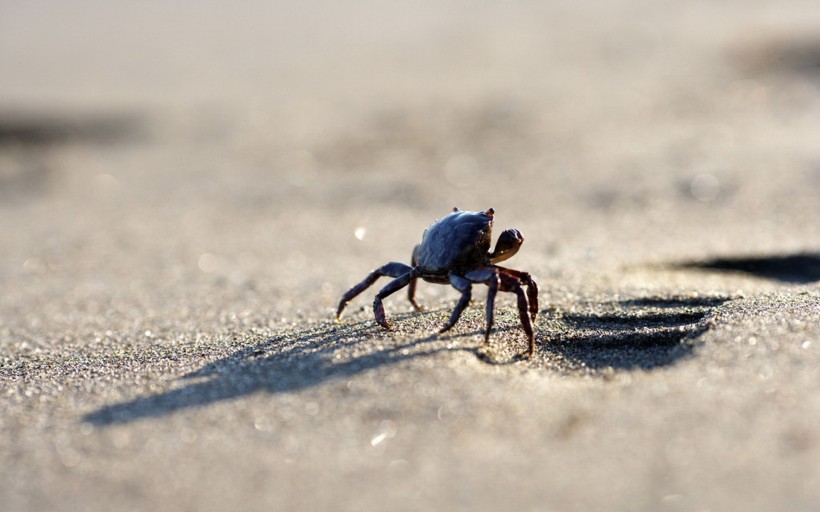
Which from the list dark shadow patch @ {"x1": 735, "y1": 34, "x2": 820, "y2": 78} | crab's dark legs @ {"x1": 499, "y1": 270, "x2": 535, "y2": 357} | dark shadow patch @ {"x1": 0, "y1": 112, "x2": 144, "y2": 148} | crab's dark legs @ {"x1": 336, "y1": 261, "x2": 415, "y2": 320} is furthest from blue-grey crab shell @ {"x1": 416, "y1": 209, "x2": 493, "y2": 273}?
dark shadow patch @ {"x1": 735, "y1": 34, "x2": 820, "y2": 78}

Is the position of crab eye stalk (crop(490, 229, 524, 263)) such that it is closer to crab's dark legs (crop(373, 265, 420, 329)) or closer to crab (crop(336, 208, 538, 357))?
crab (crop(336, 208, 538, 357))

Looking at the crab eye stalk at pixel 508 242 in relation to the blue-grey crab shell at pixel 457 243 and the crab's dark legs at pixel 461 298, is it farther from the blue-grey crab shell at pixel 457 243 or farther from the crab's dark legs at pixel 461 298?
the crab's dark legs at pixel 461 298

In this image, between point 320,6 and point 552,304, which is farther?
point 320,6

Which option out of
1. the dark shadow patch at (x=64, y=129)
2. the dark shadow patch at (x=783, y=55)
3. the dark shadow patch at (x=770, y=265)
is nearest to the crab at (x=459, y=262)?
the dark shadow patch at (x=770, y=265)

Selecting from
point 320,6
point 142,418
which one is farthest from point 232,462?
point 320,6

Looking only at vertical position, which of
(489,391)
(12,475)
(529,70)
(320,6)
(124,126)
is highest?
(320,6)

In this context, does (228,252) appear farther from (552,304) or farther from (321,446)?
(321,446)
